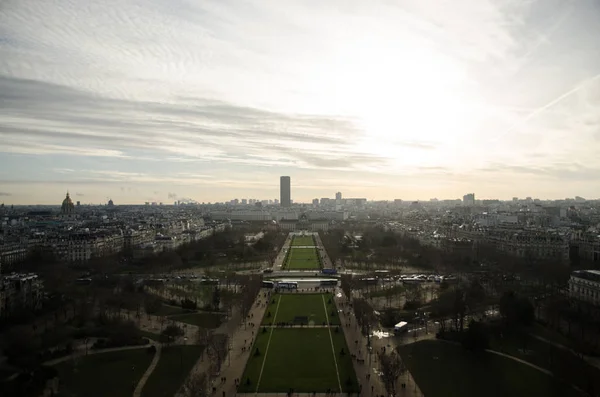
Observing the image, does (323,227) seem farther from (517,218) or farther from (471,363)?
(471,363)

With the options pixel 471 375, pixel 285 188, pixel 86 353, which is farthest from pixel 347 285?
pixel 285 188

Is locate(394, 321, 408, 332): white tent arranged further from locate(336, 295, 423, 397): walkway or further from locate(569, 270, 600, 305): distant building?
locate(569, 270, 600, 305): distant building

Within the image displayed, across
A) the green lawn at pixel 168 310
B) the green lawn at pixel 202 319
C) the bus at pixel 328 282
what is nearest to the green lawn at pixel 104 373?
the green lawn at pixel 202 319

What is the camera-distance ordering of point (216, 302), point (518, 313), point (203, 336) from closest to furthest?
point (203, 336) < point (518, 313) < point (216, 302)

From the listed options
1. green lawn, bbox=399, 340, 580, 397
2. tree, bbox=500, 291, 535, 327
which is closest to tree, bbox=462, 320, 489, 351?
green lawn, bbox=399, 340, 580, 397

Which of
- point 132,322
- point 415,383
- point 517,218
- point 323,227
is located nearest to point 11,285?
point 132,322

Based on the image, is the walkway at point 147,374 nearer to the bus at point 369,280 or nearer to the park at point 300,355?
the park at point 300,355

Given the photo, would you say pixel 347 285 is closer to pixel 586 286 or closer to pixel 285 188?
pixel 586 286

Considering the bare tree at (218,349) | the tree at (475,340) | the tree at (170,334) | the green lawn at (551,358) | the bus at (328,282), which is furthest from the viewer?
the bus at (328,282)
